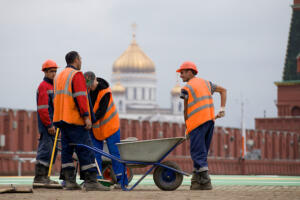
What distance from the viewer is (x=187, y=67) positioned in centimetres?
1020

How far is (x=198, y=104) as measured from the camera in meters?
10.0

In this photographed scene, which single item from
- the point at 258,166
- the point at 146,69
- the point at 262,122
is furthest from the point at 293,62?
the point at 146,69

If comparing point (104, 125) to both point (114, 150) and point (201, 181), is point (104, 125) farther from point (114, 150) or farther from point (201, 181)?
point (201, 181)

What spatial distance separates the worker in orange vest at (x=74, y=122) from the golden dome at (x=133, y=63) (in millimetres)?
172390

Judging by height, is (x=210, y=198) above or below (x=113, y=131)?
below

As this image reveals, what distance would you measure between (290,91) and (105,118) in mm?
65135

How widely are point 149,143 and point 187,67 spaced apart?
3.91ft

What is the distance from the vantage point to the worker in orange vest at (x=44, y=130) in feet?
33.0

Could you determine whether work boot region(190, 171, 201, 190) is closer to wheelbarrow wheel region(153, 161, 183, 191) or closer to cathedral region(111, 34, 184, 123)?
wheelbarrow wheel region(153, 161, 183, 191)

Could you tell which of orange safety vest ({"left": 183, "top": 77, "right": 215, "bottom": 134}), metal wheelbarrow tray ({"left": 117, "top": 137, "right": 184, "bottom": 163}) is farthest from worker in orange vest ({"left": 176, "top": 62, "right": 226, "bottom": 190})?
metal wheelbarrow tray ({"left": 117, "top": 137, "right": 184, "bottom": 163})

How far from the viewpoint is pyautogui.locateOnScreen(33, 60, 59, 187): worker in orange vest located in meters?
10.1

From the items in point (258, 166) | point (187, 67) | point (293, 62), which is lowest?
point (258, 166)

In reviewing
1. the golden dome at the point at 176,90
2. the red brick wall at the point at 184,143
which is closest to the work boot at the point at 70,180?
the red brick wall at the point at 184,143

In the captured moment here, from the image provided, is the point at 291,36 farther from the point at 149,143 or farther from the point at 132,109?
the point at 132,109
